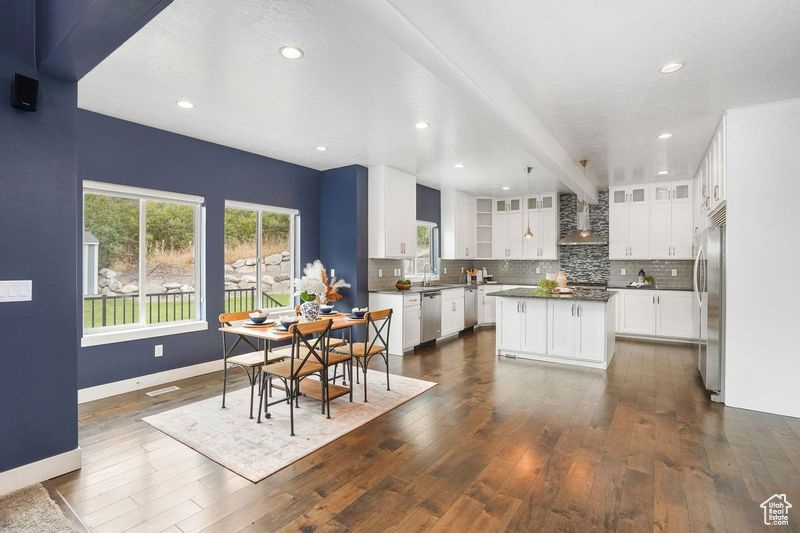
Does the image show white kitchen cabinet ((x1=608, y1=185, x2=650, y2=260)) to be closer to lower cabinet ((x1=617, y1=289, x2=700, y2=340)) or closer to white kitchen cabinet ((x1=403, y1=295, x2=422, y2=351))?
lower cabinet ((x1=617, y1=289, x2=700, y2=340))

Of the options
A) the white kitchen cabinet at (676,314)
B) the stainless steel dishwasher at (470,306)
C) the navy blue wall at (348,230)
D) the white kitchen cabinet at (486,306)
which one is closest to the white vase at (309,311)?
the navy blue wall at (348,230)

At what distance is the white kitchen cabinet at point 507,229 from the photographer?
27.7 ft

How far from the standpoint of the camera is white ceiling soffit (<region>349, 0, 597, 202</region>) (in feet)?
6.45

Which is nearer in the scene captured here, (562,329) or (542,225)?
(562,329)

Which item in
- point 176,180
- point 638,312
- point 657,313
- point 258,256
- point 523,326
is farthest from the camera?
point 638,312

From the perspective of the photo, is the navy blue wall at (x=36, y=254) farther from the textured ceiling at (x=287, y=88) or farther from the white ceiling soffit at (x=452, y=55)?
the white ceiling soffit at (x=452, y=55)

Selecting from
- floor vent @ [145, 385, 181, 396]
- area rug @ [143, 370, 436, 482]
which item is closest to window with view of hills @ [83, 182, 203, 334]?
floor vent @ [145, 385, 181, 396]

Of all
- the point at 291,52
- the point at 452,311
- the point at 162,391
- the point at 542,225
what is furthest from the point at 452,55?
the point at 542,225

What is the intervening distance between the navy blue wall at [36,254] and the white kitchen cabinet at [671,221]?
7896 millimetres

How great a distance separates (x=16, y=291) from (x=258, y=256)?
124 inches

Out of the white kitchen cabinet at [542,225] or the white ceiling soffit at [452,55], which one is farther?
the white kitchen cabinet at [542,225]

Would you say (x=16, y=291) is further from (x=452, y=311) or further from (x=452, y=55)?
(x=452, y=311)

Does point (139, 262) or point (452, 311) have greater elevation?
point (139, 262)

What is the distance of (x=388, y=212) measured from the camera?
6.10 m
